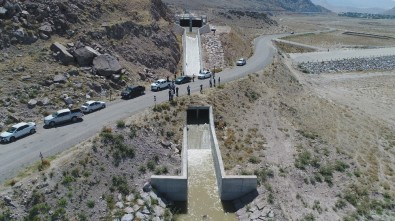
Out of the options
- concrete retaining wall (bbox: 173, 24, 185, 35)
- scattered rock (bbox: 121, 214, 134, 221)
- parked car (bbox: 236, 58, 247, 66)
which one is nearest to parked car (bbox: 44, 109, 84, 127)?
scattered rock (bbox: 121, 214, 134, 221)

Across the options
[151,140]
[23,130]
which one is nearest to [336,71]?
[151,140]

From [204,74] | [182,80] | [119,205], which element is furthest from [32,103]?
[204,74]

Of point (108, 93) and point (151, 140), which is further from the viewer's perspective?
point (108, 93)

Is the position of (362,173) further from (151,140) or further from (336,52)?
(336,52)

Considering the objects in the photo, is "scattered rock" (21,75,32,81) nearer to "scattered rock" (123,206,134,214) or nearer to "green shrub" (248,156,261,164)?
"scattered rock" (123,206,134,214)

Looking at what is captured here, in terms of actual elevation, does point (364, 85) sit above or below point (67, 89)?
below
